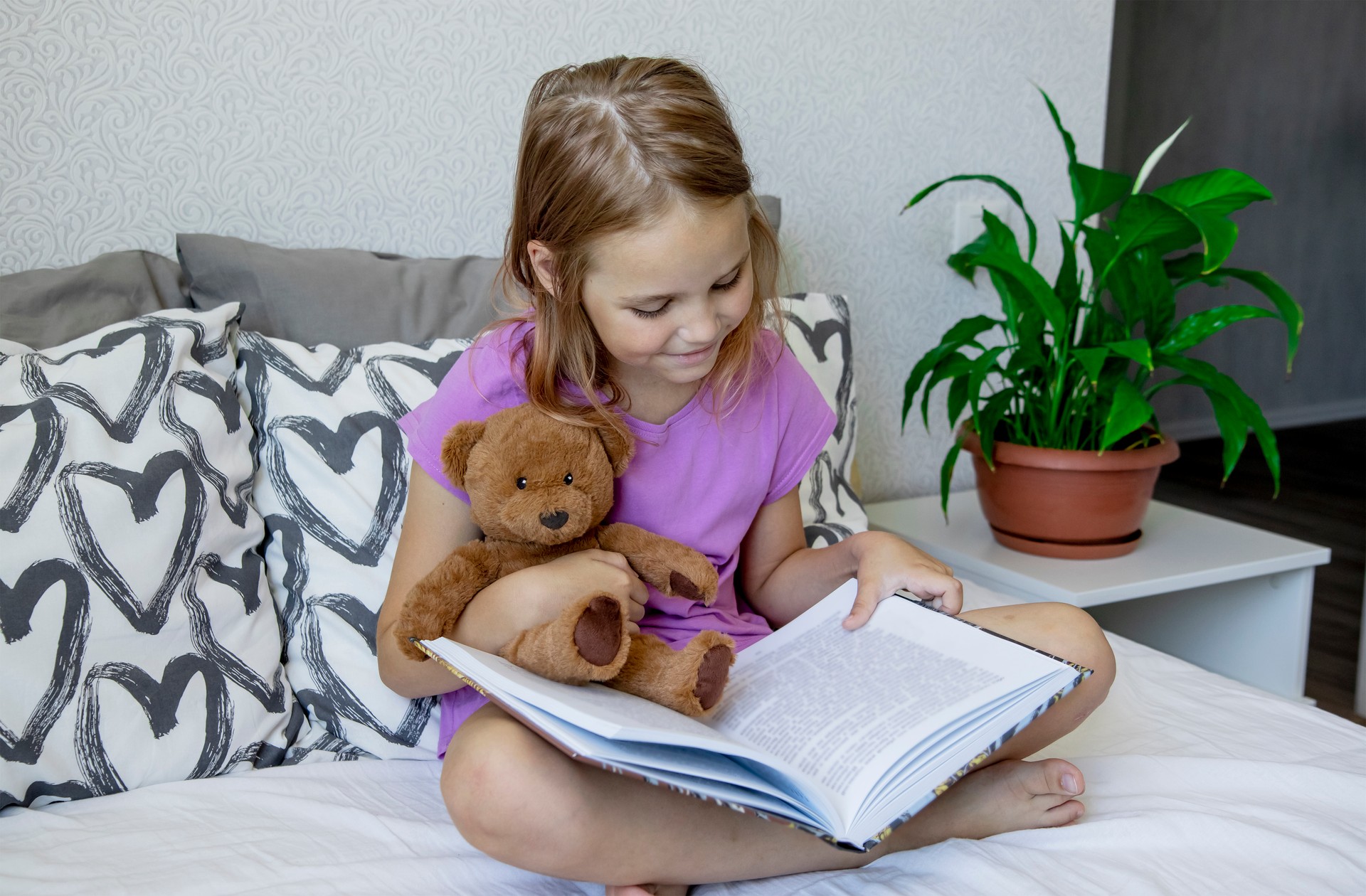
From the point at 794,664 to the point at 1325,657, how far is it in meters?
1.69

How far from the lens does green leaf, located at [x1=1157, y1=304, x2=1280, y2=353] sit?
52.4 inches

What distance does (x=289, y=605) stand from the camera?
1034mm

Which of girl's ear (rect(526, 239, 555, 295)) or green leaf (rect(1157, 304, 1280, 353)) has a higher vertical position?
girl's ear (rect(526, 239, 555, 295))

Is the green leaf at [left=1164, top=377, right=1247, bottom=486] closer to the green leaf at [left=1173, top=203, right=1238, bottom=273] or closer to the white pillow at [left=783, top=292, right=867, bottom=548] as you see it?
the green leaf at [left=1173, top=203, right=1238, bottom=273]

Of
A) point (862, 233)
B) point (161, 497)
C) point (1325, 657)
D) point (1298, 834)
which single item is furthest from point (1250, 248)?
point (161, 497)

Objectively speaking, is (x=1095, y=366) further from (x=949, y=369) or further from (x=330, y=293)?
(x=330, y=293)

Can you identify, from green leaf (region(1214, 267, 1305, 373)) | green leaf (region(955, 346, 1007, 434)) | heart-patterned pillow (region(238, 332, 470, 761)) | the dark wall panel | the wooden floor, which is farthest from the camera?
the dark wall panel

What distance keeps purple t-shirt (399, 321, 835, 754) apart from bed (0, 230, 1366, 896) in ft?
0.41

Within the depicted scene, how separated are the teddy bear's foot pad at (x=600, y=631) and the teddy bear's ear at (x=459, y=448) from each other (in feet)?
0.55

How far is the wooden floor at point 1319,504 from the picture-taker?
2.05 meters

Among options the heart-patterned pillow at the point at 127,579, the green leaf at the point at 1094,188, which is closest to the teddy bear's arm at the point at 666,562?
the heart-patterned pillow at the point at 127,579

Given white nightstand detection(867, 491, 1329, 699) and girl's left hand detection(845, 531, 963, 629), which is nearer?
girl's left hand detection(845, 531, 963, 629)

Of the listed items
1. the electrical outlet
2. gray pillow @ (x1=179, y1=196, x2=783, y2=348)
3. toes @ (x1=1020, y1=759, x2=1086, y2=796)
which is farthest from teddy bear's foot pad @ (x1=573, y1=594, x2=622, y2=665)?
the electrical outlet

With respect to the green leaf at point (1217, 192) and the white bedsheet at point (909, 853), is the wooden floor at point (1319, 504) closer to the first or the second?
the green leaf at point (1217, 192)
